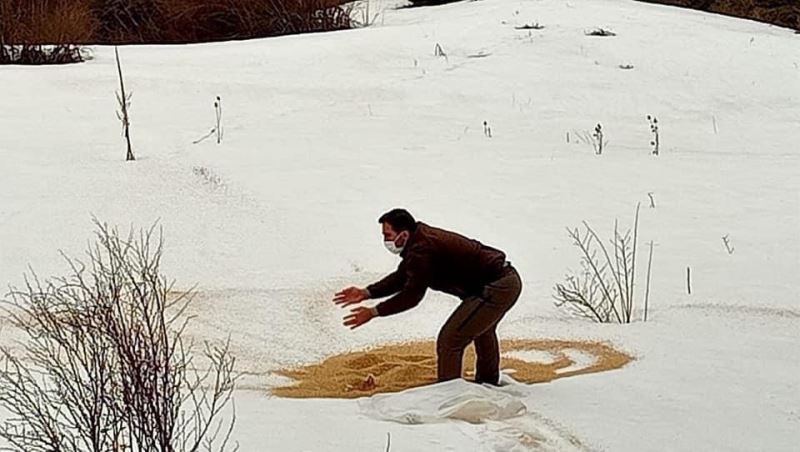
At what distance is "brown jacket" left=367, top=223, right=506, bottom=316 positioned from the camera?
252 inches

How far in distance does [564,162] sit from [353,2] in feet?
31.4

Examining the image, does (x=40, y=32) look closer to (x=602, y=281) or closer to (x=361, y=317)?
(x=602, y=281)

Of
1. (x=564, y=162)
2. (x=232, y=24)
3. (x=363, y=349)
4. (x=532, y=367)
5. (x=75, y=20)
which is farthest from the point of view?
(x=232, y=24)

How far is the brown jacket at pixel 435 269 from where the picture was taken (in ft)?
21.0

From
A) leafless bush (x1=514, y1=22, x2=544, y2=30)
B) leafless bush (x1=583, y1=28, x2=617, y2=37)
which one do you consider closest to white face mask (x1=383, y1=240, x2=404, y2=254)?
leafless bush (x1=583, y1=28, x2=617, y2=37)

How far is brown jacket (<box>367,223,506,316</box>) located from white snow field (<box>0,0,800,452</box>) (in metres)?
0.61

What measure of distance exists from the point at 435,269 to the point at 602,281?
3.12 metres

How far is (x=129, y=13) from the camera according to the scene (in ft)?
67.9

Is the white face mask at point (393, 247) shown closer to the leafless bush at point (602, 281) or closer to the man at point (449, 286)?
the man at point (449, 286)

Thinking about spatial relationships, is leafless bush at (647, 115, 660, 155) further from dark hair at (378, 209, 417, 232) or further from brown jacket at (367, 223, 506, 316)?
dark hair at (378, 209, 417, 232)

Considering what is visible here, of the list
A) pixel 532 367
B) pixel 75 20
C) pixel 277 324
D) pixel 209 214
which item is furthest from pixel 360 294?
pixel 75 20

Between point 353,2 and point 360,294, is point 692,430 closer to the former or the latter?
point 360,294

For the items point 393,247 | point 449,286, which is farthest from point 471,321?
point 393,247

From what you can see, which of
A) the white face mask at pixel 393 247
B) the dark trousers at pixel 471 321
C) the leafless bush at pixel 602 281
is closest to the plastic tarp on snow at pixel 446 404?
the dark trousers at pixel 471 321
